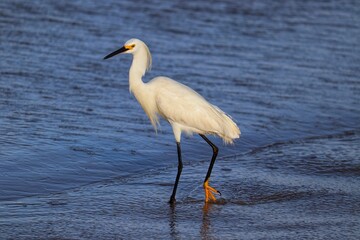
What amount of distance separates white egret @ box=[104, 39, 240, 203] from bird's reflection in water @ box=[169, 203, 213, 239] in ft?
2.11

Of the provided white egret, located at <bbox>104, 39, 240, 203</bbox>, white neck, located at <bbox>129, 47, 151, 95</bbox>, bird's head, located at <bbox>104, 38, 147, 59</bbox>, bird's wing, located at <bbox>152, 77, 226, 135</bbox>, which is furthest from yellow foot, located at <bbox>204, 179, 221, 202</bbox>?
bird's head, located at <bbox>104, 38, 147, 59</bbox>

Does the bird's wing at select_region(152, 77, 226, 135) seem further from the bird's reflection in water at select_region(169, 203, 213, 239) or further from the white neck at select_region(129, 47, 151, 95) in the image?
the bird's reflection in water at select_region(169, 203, 213, 239)

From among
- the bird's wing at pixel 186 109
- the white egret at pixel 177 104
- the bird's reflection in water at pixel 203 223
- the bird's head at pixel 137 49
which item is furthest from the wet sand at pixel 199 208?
the bird's head at pixel 137 49

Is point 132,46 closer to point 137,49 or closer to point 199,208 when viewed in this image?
point 137,49

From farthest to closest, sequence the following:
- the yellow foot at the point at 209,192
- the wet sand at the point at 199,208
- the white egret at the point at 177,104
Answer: the white egret at the point at 177,104 → the yellow foot at the point at 209,192 → the wet sand at the point at 199,208

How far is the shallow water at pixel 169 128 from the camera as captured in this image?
22.9 feet

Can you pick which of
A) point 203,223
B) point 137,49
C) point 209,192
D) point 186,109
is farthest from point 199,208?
point 137,49

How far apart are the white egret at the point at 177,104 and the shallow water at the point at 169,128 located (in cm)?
56

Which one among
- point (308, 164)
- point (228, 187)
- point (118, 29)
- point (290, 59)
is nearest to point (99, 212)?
point (228, 187)

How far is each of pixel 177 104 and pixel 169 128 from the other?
79.2 inches

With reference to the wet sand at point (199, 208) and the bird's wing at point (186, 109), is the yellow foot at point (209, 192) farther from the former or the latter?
the bird's wing at point (186, 109)

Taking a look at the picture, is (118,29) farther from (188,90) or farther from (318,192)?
(318,192)

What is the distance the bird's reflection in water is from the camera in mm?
6555

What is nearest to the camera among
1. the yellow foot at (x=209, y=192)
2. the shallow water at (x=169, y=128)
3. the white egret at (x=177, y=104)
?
the shallow water at (x=169, y=128)
